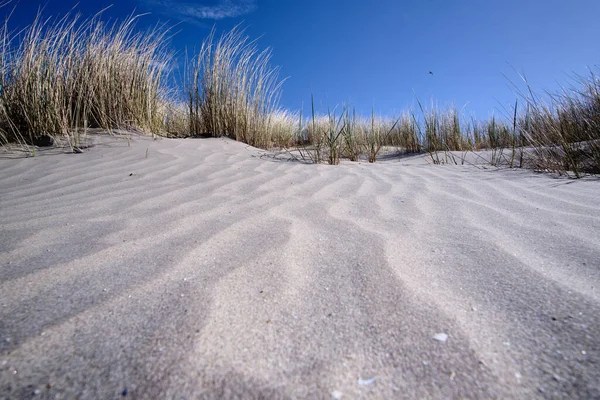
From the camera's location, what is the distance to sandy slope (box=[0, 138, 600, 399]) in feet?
1.68

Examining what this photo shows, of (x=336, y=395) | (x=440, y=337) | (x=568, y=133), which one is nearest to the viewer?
(x=336, y=395)

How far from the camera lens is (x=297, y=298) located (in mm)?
752

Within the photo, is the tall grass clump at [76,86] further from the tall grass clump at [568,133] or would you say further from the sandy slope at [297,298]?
the tall grass clump at [568,133]

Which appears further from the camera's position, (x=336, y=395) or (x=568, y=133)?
(x=568, y=133)

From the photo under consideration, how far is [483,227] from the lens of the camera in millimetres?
1268

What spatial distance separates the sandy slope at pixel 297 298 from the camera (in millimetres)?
512

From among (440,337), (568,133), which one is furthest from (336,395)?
(568,133)

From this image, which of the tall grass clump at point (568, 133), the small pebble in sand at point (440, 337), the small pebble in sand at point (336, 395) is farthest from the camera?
the tall grass clump at point (568, 133)

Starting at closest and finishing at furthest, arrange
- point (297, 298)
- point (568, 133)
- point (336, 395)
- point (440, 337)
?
point (336, 395) → point (440, 337) → point (297, 298) → point (568, 133)

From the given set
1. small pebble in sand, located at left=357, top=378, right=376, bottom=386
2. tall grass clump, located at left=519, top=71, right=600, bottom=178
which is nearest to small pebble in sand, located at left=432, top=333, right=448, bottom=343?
small pebble in sand, located at left=357, top=378, right=376, bottom=386

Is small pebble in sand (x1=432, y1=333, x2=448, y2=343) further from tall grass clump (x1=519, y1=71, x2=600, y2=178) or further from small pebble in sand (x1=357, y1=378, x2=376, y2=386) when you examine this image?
tall grass clump (x1=519, y1=71, x2=600, y2=178)

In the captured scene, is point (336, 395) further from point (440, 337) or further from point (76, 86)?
point (76, 86)

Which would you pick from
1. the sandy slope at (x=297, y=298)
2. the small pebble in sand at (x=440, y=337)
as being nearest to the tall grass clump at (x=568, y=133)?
the sandy slope at (x=297, y=298)

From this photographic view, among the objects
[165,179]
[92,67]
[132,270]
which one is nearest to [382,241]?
[132,270]
